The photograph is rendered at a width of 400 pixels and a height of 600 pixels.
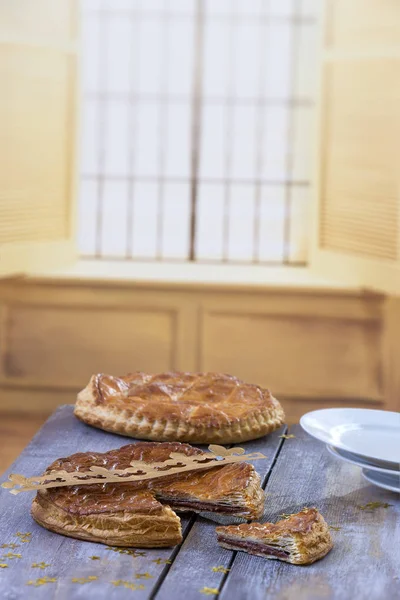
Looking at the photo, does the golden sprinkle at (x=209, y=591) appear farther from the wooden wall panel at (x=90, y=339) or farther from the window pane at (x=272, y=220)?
the window pane at (x=272, y=220)

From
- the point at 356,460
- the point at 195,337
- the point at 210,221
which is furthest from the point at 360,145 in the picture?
the point at 356,460

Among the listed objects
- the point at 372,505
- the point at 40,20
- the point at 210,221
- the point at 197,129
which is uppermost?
the point at 40,20

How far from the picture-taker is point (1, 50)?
4.74 meters

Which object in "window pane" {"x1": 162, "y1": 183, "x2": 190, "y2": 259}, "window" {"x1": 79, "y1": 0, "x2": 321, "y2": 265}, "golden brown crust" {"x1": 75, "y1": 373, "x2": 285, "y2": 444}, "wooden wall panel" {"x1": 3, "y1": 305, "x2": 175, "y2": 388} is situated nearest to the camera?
"golden brown crust" {"x1": 75, "y1": 373, "x2": 285, "y2": 444}

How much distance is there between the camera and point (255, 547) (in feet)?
5.04

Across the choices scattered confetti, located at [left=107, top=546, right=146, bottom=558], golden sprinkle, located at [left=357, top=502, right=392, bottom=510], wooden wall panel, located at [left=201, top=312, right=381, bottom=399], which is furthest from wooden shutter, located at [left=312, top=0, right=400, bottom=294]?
scattered confetti, located at [left=107, top=546, right=146, bottom=558]

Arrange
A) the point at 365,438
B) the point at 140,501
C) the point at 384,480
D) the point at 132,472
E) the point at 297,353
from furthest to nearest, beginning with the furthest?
the point at 297,353, the point at 365,438, the point at 384,480, the point at 132,472, the point at 140,501

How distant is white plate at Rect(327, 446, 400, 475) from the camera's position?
1867 millimetres

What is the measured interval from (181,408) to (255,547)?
0.74m

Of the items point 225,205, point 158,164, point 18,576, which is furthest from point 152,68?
point 18,576

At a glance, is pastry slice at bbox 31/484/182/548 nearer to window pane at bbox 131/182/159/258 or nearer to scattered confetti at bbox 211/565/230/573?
scattered confetti at bbox 211/565/230/573

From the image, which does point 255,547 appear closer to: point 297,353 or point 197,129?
point 297,353

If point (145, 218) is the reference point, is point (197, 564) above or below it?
below

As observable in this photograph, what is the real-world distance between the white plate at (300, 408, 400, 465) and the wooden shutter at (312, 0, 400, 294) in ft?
8.71
